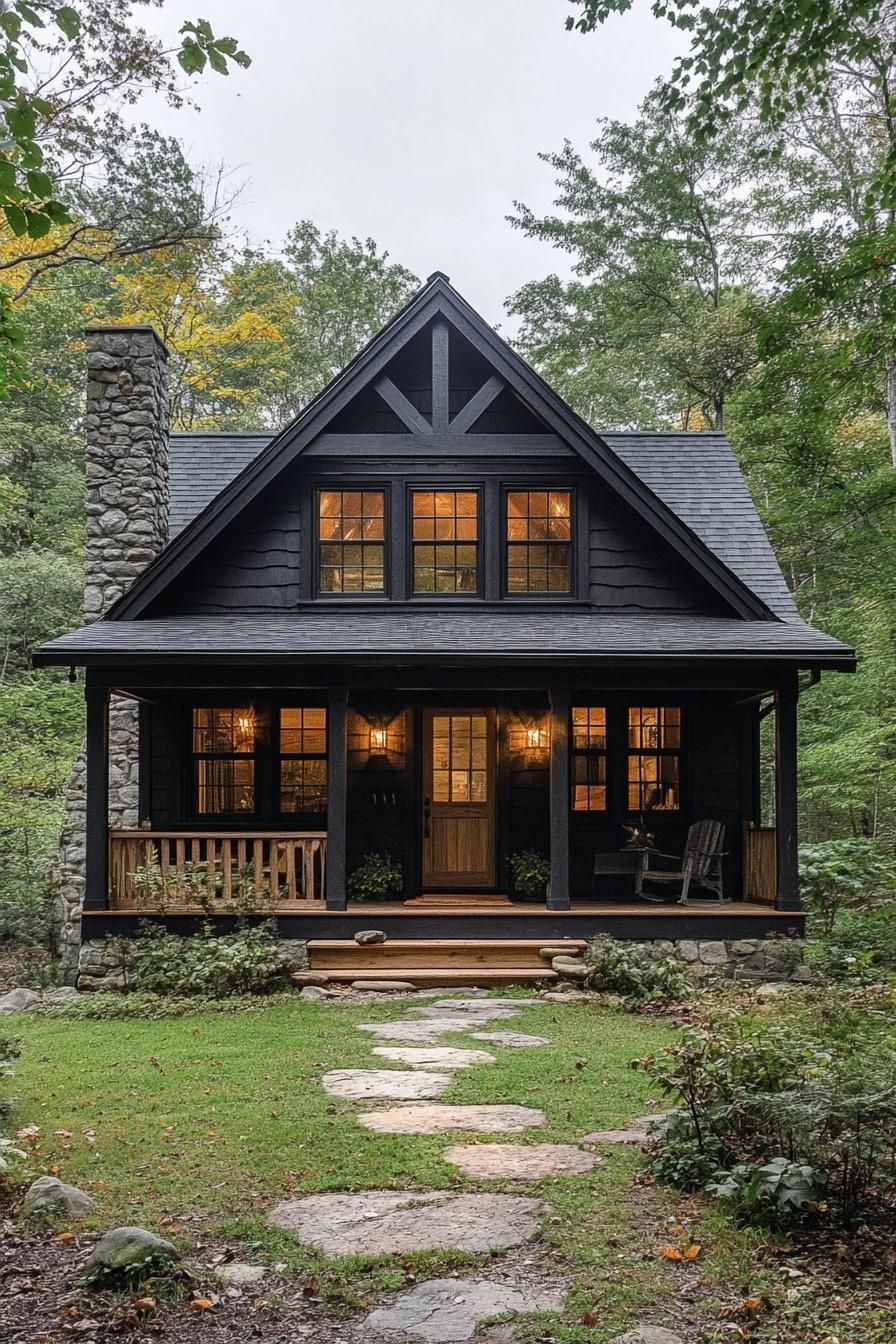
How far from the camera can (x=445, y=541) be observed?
1156cm

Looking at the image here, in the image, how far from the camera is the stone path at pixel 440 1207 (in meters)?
3.40

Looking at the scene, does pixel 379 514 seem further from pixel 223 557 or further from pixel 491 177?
pixel 491 177

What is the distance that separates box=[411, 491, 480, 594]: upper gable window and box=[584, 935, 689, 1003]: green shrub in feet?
13.4

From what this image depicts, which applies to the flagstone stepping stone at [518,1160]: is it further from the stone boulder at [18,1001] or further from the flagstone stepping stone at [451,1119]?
the stone boulder at [18,1001]

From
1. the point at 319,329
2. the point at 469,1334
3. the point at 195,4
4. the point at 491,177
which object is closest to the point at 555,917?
the point at 469,1334

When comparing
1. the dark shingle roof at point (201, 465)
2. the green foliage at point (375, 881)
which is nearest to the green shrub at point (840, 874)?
the green foliage at point (375, 881)

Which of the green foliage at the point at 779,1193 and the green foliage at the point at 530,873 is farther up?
the green foliage at the point at 530,873

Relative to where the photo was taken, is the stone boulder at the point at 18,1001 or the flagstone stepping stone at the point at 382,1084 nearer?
the flagstone stepping stone at the point at 382,1084

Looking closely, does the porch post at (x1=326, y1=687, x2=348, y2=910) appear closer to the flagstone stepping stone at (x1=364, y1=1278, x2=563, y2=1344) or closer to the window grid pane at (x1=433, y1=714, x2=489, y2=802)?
the window grid pane at (x1=433, y1=714, x2=489, y2=802)

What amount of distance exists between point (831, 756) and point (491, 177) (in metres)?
57.4

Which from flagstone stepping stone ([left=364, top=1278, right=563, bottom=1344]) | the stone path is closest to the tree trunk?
the stone path

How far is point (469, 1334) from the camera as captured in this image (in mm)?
3236

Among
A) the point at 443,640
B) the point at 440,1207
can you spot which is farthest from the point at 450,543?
the point at 440,1207

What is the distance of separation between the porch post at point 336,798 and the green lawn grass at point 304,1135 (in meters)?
1.71
